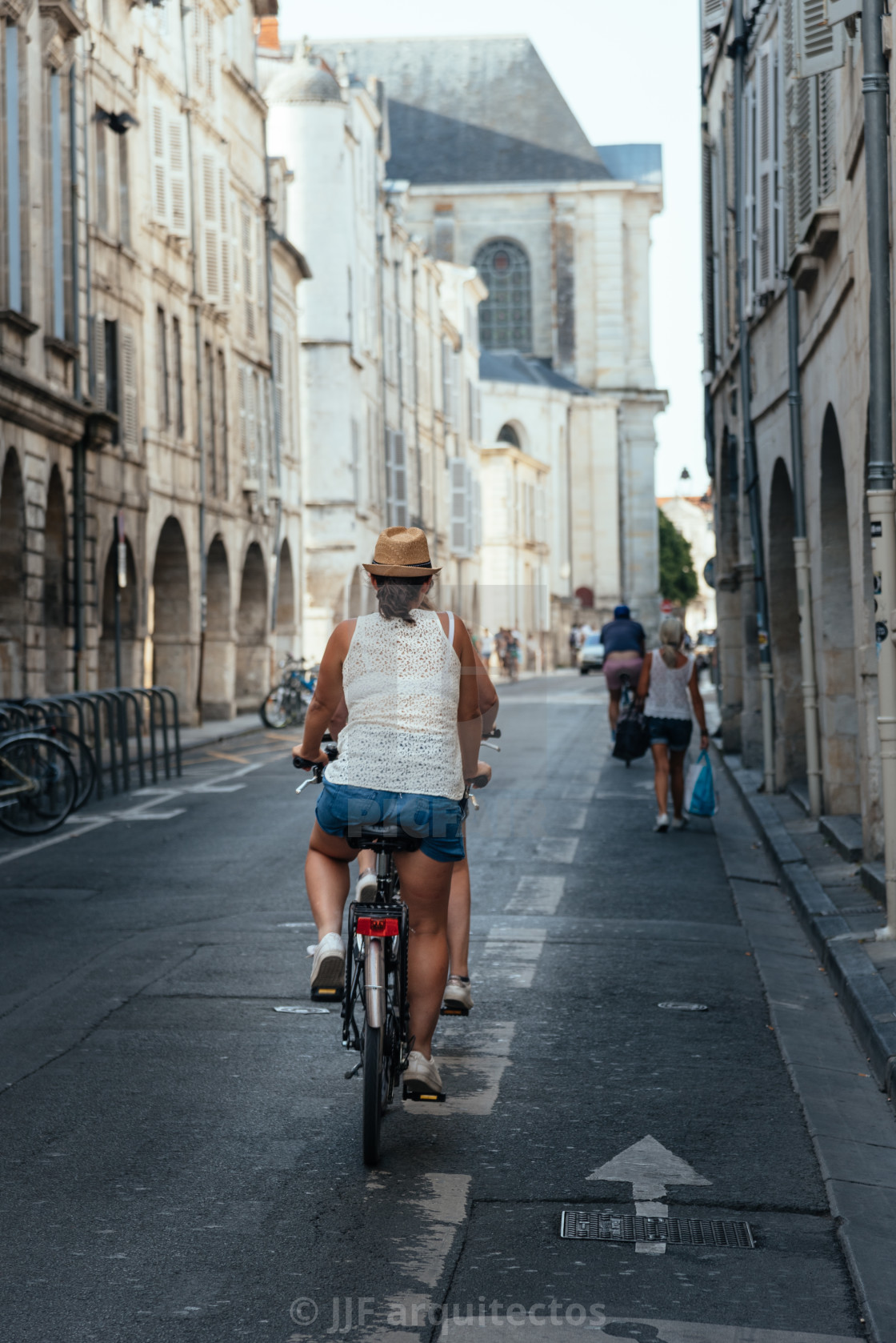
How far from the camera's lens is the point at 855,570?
11172mm

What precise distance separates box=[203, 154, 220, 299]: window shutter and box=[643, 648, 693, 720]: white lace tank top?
67.1 feet

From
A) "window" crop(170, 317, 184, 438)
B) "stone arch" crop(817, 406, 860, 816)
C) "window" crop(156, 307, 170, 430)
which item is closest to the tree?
"window" crop(170, 317, 184, 438)

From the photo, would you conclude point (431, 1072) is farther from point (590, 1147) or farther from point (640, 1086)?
point (640, 1086)

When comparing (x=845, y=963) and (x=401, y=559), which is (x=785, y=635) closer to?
(x=845, y=963)

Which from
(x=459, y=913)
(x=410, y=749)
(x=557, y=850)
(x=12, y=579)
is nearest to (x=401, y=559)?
(x=410, y=749)

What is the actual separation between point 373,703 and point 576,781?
13365 mm

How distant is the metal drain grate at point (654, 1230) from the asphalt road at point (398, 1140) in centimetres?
4

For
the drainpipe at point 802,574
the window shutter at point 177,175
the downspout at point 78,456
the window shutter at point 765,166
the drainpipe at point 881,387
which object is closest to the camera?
the drainpipe at point 881,387

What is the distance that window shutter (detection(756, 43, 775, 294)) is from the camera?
1539 cm

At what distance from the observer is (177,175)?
30.7 meters

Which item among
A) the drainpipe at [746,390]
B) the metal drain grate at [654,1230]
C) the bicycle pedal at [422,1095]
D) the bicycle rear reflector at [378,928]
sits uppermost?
the drainpipe at [746,390]

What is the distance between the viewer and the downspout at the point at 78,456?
24.4 metres

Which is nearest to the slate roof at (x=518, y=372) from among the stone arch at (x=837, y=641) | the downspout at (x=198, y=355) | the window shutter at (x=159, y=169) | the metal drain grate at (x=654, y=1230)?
the downspout at (x=198, y=355)

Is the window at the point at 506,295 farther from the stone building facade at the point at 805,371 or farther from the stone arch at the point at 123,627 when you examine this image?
the stone building facade at the point at 805,371
